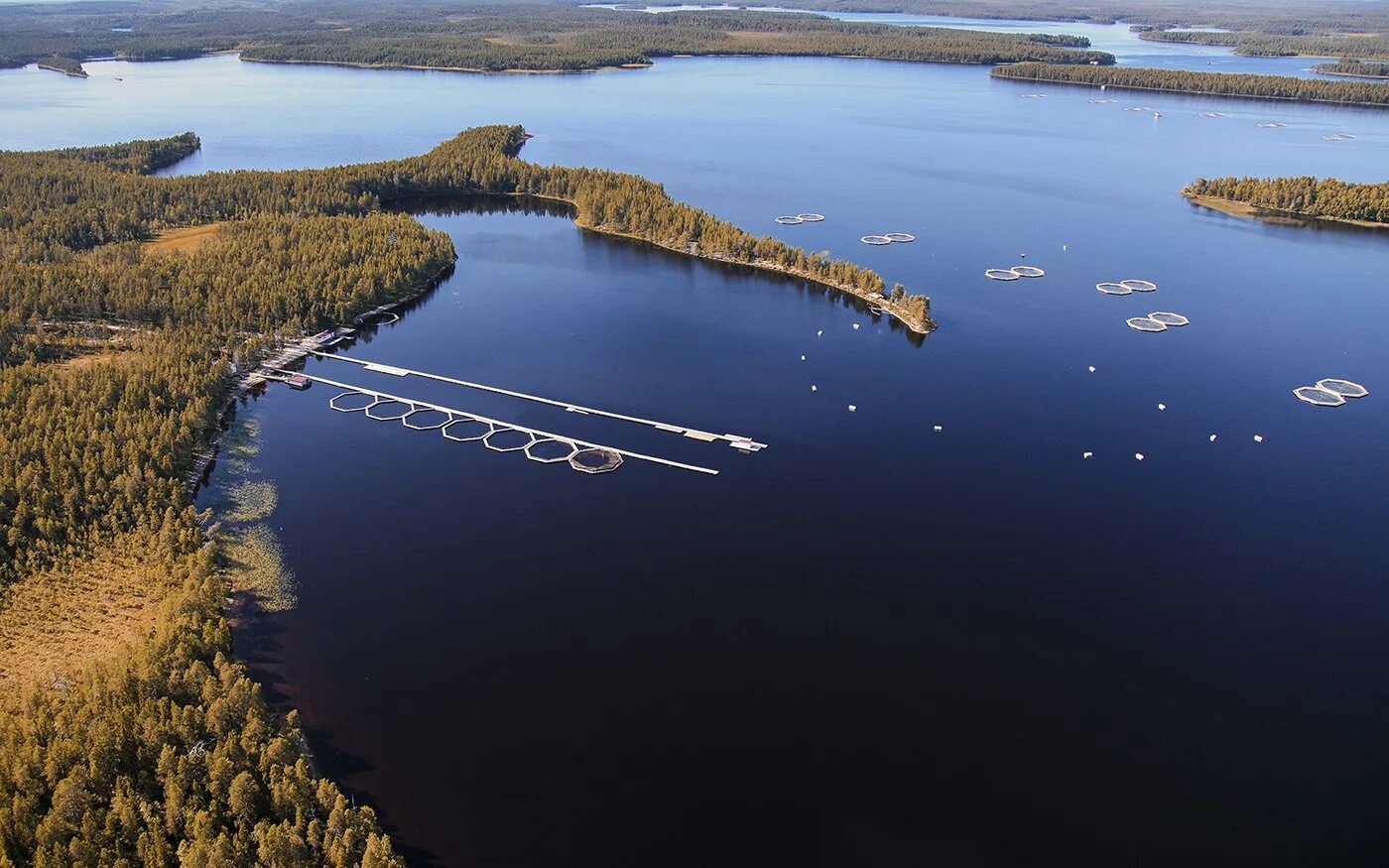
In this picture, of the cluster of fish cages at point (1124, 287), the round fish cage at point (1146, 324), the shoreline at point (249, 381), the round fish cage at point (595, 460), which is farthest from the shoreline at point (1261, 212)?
the round fish cage at point (595, 460)

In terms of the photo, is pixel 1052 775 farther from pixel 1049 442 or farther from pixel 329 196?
pixel 329 196

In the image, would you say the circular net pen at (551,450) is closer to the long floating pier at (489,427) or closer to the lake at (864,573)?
the long floating pier at (489,427)

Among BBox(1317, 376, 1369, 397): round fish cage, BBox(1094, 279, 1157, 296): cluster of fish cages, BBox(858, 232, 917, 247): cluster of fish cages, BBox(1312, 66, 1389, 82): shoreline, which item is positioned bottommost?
BBox(1317, 376, 1369, 397): round fish cage

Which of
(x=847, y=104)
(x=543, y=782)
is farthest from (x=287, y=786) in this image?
(x=847, y=104)

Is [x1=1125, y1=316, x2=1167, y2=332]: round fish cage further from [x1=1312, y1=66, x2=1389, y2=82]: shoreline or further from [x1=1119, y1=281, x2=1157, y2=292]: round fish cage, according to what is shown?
[x1=1312, y1=66, x2=1389, y2=82]: shoreline

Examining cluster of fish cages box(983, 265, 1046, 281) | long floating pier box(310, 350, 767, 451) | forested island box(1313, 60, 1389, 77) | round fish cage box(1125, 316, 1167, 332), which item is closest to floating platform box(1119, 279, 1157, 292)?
cluster of fish cages box(983, 265, 1046, 281)

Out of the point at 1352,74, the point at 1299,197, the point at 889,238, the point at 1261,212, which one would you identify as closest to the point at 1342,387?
the point at 889,238
